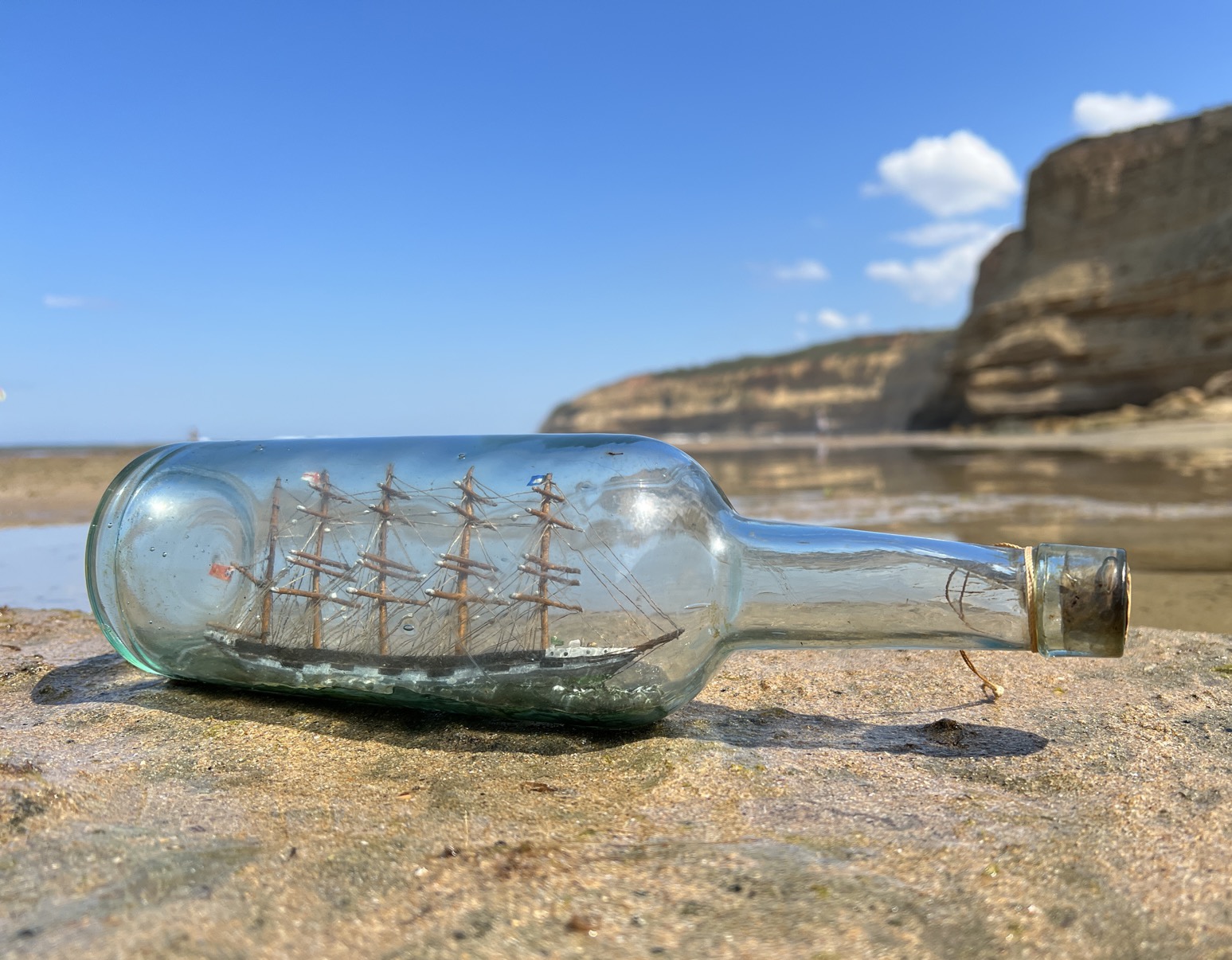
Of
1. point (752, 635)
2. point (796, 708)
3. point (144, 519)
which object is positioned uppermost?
point (144, 519)

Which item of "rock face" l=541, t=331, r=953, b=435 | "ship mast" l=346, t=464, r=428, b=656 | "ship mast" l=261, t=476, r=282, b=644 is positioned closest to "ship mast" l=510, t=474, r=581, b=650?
"ship mast" l=346, t=464, r=428, b=656

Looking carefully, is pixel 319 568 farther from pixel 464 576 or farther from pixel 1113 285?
pixel 1113 285

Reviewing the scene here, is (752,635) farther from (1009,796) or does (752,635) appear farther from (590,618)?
(1009,796)

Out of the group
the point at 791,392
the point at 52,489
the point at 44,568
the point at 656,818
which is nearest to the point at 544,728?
the point at 656,818

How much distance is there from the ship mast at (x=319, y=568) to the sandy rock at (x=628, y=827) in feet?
0.71

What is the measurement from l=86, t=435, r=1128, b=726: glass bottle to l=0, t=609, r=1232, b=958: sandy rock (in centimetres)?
14

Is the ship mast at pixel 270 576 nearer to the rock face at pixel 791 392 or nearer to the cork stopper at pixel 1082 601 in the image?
the cork stopper at pixel 1082 601

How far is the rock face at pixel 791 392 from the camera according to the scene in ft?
135

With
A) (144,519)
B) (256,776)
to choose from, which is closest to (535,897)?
(256,776)

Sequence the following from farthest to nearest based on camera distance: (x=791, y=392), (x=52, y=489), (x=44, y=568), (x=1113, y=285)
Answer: (x=791, y=392) < (x=1113, y=285) < (x=52, y=489) < (x=44, y=568)

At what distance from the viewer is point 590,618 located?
132 centimetres

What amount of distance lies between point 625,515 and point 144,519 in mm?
925

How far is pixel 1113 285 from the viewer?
2122 cm

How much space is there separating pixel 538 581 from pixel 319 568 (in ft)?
1.35
